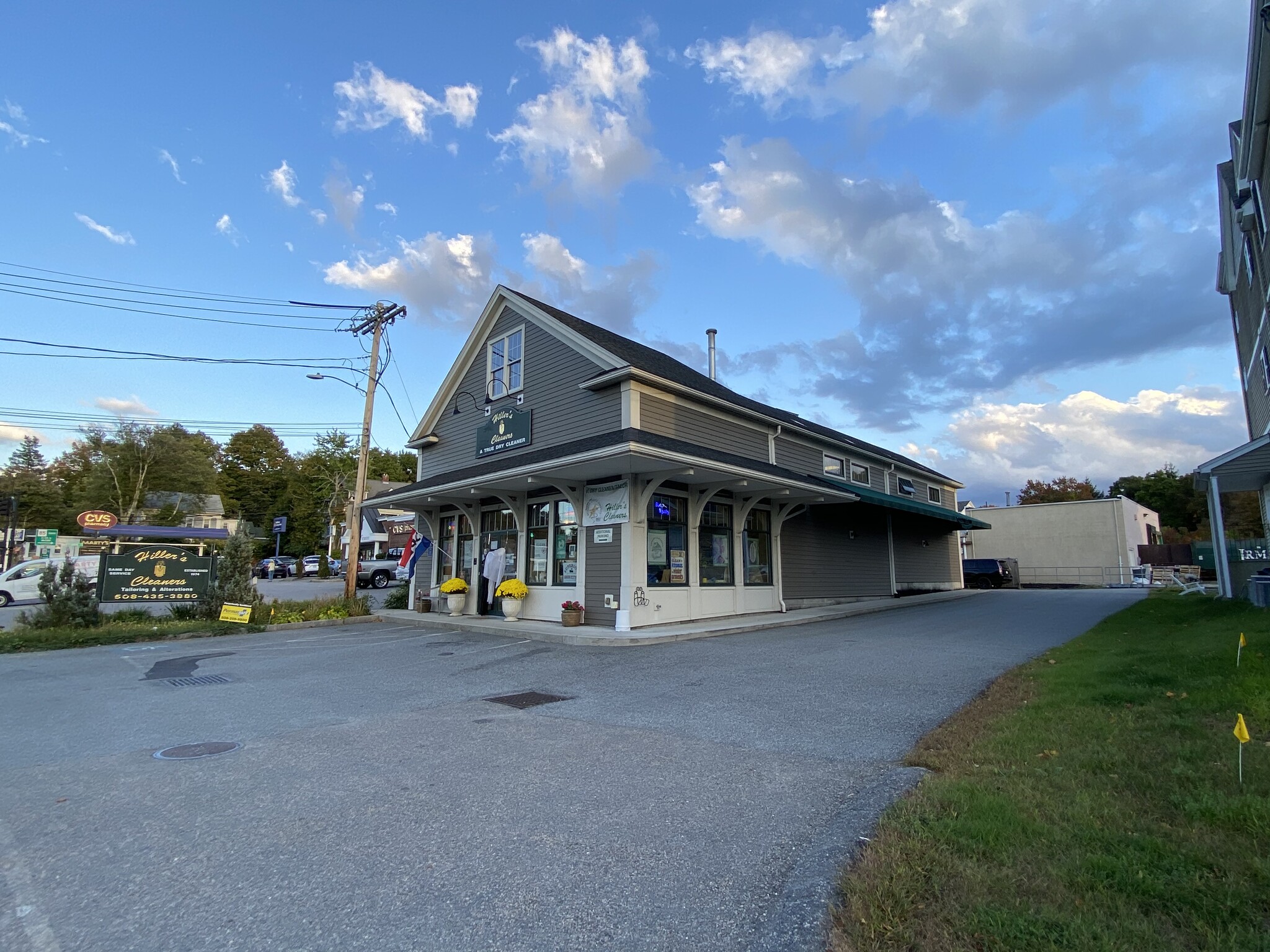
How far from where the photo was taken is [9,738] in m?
6.04

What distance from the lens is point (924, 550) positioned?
87.6 ft

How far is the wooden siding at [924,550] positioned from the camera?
80.4 feet

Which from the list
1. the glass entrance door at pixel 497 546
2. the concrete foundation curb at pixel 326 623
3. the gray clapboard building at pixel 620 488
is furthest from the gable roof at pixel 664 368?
the concrete foundation curb at pixel 326 623

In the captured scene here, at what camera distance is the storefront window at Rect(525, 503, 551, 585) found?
1552 cm

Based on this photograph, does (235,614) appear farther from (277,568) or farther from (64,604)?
(277,568)

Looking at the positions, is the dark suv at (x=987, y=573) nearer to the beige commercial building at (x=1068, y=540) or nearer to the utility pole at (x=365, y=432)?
the beige commercial building at (x=1068, y=540)

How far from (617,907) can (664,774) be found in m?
1.85

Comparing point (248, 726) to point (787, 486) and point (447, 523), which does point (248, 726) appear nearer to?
point (787, 486)

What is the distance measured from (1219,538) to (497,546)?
1650cm

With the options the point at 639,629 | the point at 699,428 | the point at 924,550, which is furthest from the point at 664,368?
the point at 924,550

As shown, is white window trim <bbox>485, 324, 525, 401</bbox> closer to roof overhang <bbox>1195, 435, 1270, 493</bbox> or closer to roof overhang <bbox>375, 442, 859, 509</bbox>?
roof overhang <bbox>375, 442, 859, 509</bbox>

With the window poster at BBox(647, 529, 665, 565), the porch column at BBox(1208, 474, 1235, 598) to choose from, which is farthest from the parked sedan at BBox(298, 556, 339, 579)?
the porch column at BBox(1208, 474, 1235, 598)

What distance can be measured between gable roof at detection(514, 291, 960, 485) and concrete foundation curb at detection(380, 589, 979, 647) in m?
5.14

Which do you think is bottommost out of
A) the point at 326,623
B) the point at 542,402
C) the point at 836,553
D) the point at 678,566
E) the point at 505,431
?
the point at 326,623
